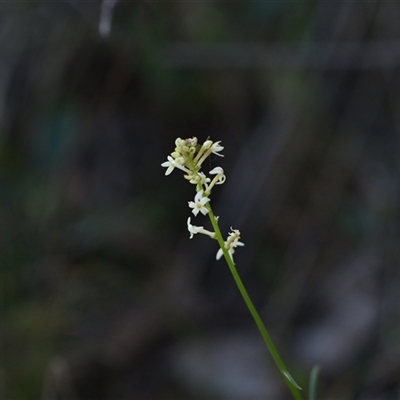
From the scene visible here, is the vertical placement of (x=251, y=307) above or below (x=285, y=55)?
below

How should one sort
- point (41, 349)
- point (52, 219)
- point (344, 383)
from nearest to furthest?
point (344, 383) < point (41, 349) < point (52, 219)

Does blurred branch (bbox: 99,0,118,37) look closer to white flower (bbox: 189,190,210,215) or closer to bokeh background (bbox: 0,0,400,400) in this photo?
bokeh background (bbox: 0,0,400,400)

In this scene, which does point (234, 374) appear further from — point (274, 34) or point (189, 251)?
point (274, 34)

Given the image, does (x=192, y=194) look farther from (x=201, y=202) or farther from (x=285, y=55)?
(x=201, y=202)

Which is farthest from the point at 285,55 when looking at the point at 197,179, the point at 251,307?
the point at 251,307

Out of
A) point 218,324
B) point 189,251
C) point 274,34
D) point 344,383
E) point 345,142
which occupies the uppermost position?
point 274,34

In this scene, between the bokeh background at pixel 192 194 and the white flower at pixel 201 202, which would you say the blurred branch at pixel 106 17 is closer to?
the bokeh background at pixel 192 194

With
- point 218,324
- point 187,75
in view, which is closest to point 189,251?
point 218,324

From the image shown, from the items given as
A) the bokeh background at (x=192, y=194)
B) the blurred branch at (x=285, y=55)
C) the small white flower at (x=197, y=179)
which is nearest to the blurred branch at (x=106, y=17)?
the bokeh background at (x=192, y=194)

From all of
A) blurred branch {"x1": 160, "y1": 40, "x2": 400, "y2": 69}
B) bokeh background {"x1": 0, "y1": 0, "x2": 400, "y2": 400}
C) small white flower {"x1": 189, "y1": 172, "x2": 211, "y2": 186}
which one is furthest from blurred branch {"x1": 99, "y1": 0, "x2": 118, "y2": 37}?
small white flower {"x1": 189, "y1": 172, "x2": 211, "y2": 186}
